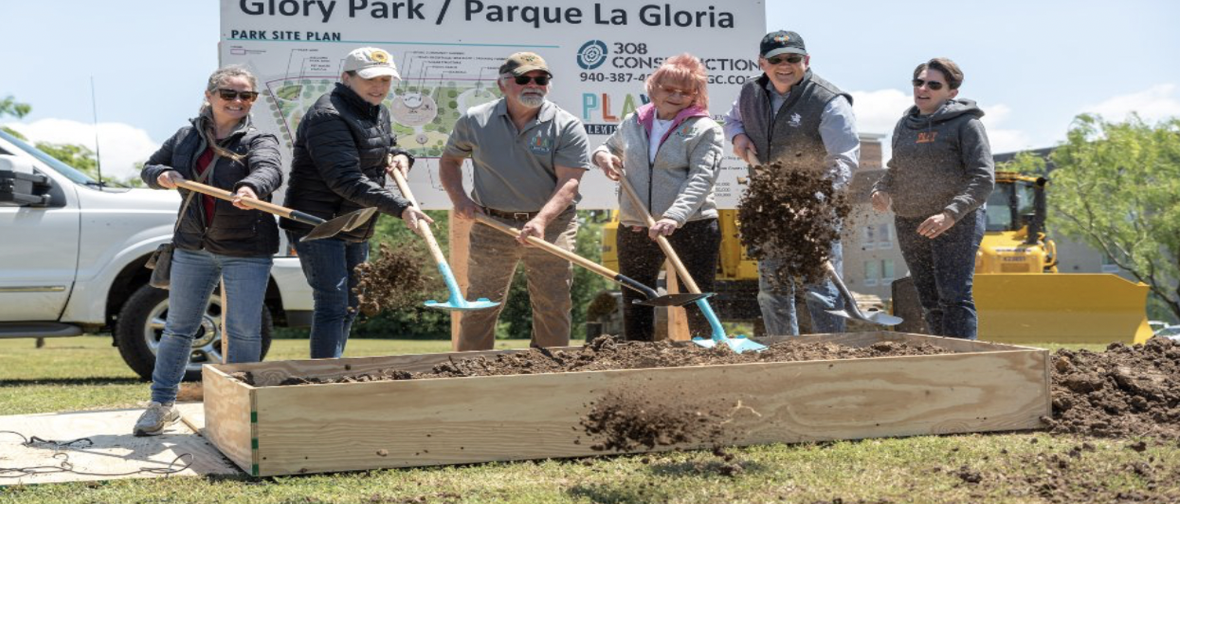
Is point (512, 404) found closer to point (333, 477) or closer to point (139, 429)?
point (333, 477)

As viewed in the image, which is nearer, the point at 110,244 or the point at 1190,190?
the point at 1190,190

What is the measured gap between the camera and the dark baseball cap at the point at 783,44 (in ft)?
20.1

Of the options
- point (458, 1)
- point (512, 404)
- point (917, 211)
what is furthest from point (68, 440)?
point (917, 211)

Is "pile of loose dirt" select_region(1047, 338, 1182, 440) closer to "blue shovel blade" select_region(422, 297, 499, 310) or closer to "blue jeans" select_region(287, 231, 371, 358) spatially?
"blue shovel blade" select_region(422, 297, 499, 310)

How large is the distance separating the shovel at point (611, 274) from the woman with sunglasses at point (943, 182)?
1.31m

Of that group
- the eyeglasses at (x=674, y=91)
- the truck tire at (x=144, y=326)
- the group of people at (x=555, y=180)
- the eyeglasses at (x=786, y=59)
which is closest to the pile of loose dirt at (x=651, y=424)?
the group of people at (x=555, y=180)

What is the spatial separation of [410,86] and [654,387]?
3.61 meters

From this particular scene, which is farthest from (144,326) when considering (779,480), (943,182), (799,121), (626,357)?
(779,480)

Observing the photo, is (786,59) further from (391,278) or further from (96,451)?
(96,451)

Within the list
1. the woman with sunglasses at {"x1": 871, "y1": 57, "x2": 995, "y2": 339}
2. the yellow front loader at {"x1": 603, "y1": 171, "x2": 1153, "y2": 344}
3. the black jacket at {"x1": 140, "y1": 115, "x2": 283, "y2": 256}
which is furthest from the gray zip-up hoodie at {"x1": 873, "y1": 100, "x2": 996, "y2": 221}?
the yellow front loader at {"x1": 603, "y1": 171, "x2": 1153, "y2": 344}

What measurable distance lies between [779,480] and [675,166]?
2389 millimetres

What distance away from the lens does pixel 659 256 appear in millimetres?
6219

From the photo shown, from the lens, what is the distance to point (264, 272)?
5.46 meters

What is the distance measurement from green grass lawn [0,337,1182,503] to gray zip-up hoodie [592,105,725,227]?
1655mm
